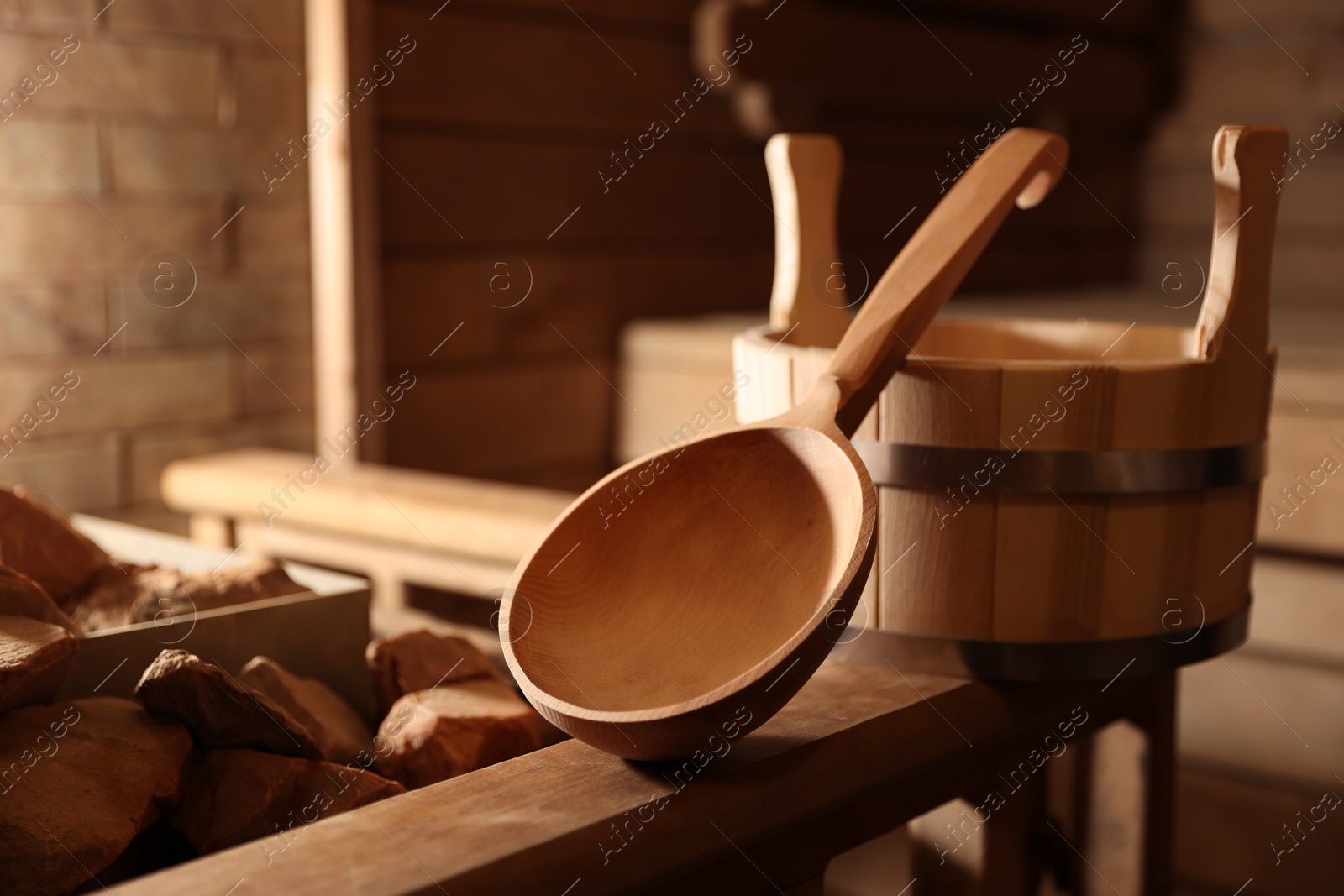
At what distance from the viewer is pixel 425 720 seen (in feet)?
3.02

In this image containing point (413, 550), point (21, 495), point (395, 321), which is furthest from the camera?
point (395, 321)

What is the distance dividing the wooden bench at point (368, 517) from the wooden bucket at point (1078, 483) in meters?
0.63

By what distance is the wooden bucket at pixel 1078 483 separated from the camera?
2.81 feet

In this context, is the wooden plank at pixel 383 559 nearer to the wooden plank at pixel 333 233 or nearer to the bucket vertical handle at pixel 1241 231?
the wooden plank at pixel 333 233

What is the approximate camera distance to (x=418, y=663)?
→ 1.04 m

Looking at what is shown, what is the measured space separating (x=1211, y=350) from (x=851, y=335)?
25 centimetres

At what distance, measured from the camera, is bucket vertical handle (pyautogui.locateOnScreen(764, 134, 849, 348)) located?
1.10m

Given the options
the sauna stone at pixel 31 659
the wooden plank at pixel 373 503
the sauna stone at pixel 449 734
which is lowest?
the sauna stone at pixel 449 734

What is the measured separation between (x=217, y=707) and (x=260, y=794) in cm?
7

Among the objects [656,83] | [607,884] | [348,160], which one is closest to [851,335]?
[607,884]

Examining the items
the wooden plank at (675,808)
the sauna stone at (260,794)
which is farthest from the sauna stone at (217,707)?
the wooden plank at (675,808)

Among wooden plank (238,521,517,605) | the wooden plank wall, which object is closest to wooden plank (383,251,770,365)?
the wooden plank wall

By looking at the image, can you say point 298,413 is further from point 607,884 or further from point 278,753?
point 607,884

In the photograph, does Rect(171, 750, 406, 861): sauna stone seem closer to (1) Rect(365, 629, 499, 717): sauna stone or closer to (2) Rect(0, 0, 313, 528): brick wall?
(1) Rect(365, 629, 499, 717): sauna stone
